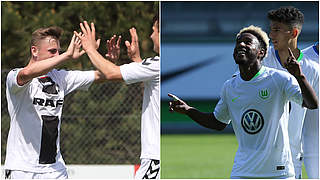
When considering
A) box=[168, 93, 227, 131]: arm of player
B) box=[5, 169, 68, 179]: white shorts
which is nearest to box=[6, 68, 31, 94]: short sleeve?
box=[5, 169, 68, 179]: white shorts

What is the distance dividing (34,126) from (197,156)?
818 centimetres

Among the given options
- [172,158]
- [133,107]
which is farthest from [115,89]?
[172,158]

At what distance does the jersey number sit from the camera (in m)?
4.36

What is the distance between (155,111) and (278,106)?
1.04 m

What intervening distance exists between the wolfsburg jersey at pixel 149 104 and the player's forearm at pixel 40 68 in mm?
469

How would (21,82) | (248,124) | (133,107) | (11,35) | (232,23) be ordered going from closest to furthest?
1. (248,124)
2. (21,82)
3. (133,107)
4. (11,35)
5. (232,23)

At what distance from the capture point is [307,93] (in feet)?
11.1

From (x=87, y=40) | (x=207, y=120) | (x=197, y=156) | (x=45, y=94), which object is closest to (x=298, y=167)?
(x=207, y=120)

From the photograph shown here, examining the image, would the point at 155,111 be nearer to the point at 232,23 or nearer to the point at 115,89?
the point at 115,89

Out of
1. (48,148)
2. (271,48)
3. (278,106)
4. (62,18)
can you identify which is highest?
(62,18)

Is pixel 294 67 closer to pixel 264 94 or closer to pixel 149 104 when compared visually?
pixel 264 94

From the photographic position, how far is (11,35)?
9516mm

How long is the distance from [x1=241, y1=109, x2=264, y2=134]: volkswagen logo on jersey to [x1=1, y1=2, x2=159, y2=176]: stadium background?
5305 millimetres

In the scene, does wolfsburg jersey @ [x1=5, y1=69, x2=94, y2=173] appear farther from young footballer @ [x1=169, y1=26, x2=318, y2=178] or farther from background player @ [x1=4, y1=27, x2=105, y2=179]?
young footballer @ [x1=169, y1=26, x2=318, y2=178]
